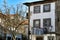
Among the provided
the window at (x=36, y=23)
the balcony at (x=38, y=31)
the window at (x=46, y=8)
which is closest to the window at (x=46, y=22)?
the balcony at (x=38, y=31)

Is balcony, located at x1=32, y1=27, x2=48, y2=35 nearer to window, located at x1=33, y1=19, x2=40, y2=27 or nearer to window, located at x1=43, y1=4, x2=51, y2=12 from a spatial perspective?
window, located at x1=33, y1=19, x2=40, y2=27

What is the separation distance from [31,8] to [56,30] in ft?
21.5

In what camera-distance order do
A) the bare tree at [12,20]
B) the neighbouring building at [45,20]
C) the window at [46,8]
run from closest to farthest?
the bare tree at [12,20] < the neighbouring building at [45,20] < the window at [46,8]

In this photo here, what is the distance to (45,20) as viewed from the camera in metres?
35.4

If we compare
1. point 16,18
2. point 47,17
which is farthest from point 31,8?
point 16,18

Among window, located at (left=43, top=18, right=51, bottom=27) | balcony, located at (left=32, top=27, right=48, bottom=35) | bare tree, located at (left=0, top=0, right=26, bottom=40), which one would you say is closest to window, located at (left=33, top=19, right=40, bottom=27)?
balcony, located at (left=32, top=27, right=48, bottom=35)

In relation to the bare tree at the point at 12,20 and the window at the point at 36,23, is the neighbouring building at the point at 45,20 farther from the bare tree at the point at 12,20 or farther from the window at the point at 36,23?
the bare tree at the point at 12,20

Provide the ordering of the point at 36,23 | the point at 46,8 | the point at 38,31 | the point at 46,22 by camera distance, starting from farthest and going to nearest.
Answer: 1. the point at 36,23
2. the point at 46,8
3. the point at 38,31
4. the point at 46,22

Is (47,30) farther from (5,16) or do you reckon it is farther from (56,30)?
(5,16)

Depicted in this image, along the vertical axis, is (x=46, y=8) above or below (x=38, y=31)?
above

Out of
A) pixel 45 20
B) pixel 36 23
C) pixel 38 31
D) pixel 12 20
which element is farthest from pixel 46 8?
pixel 12 20

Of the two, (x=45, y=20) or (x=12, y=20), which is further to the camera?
(x=45, y=20)

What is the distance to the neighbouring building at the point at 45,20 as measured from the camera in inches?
1348

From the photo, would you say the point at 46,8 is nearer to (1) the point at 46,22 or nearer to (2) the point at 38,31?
(1) the point at 46,22
